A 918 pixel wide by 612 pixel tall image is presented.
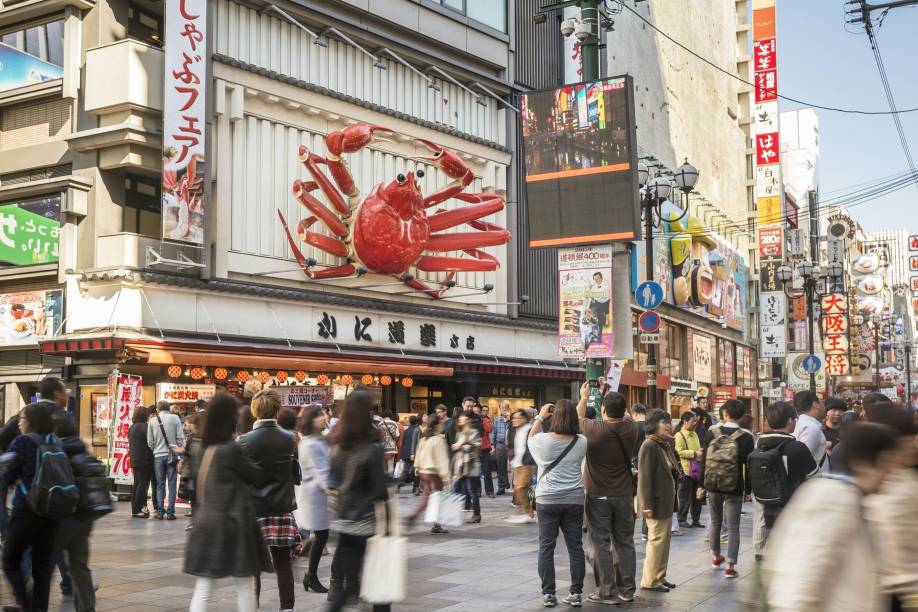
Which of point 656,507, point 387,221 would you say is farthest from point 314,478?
point 387,221

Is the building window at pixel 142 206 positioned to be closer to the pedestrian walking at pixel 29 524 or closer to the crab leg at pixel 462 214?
the crab leg at pixel 462 214

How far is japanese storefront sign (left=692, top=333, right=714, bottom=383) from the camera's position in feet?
Answer: 169

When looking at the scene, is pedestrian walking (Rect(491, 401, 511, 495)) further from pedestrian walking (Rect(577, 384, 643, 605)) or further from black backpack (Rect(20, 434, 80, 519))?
black backpack (Rect(20, 434, 80, 519))

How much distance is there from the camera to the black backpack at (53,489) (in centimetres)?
738

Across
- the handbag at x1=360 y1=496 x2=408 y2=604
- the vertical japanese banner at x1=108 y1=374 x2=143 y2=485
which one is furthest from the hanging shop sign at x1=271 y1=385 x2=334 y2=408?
the handbag at x1=360 y1=496 x2=408 y2=604

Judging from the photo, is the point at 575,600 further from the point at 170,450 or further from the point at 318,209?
the point at 318,209

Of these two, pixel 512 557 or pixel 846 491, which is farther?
pixel 512 557

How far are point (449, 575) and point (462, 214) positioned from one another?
724 inches

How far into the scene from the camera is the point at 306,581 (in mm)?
9633

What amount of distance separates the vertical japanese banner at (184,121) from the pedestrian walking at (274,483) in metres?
13.3

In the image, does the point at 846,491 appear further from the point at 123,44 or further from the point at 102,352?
the point at 123,44

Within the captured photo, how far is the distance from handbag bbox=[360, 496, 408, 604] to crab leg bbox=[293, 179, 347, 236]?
59.6 ft

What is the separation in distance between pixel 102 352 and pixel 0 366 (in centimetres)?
355

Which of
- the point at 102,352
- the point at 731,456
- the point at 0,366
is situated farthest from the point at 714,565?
the point at 0,366
